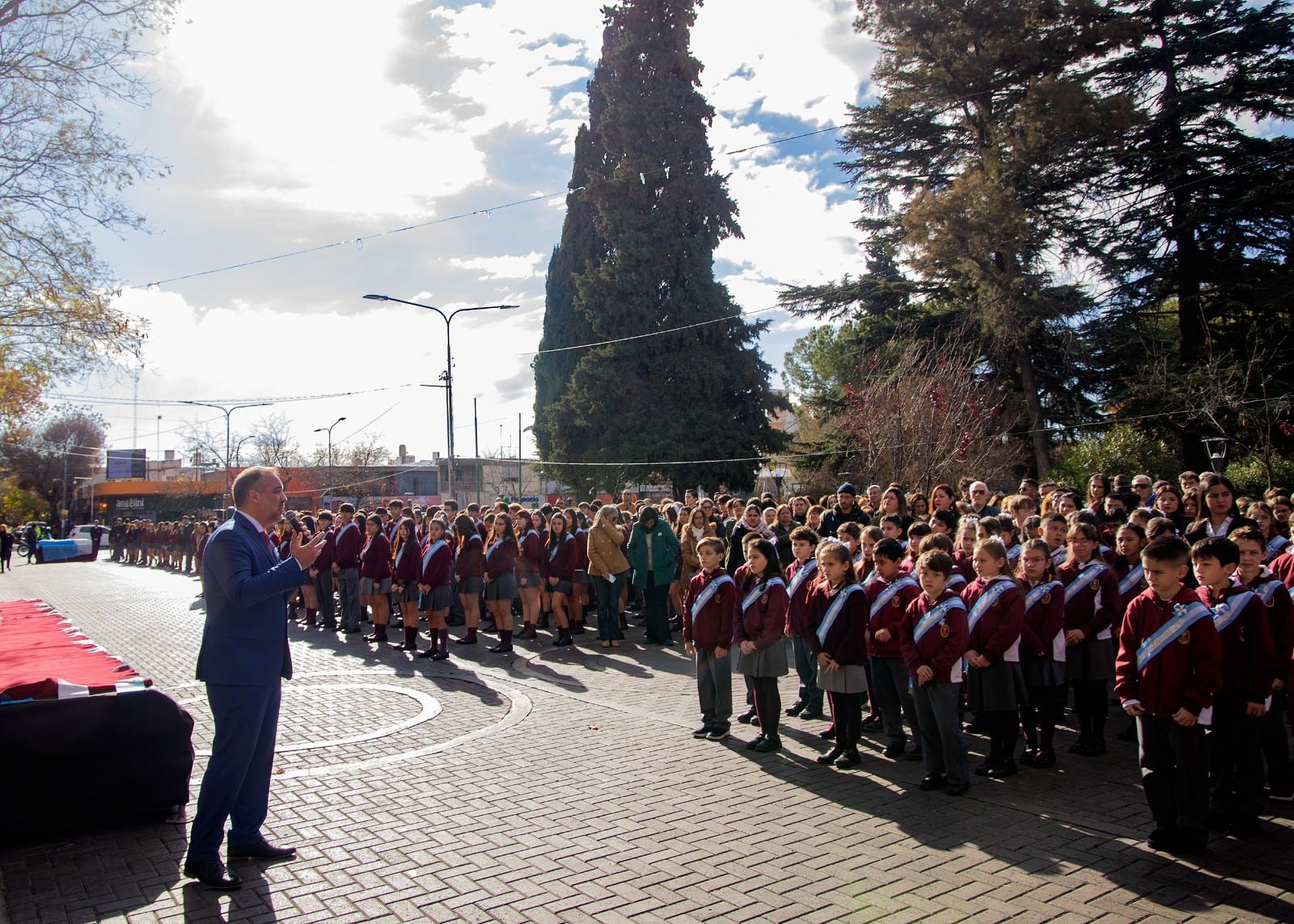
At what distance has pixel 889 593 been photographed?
22.3 feet

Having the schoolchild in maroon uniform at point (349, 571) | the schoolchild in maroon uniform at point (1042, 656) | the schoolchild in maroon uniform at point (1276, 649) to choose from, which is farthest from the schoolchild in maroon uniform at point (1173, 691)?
the schoolchild in maroon uniform at point (349, 571)

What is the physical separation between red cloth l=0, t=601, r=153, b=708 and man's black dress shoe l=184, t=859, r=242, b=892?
140 centimetres

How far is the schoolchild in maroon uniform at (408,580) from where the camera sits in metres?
12.8

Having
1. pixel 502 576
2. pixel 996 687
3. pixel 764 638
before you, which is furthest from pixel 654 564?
pixel 996 687

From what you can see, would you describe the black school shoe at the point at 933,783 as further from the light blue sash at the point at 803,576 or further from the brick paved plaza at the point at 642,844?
the light blue sash at the point at 803,576

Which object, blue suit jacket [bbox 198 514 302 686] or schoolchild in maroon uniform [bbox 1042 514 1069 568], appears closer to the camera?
blue suit jacket [bbox 198 514 302 686]

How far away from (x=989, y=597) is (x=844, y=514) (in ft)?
16.5

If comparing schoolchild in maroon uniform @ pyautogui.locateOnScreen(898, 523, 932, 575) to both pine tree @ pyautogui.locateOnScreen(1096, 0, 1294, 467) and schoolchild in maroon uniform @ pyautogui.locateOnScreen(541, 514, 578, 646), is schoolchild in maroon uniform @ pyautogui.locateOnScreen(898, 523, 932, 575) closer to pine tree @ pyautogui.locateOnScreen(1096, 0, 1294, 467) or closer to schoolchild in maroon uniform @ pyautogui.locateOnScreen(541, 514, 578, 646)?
schoolchild in maroon uniform @ pyautogui.locateOnScreen(541, 514, 578, 646)

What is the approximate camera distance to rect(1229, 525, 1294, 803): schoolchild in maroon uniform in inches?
215

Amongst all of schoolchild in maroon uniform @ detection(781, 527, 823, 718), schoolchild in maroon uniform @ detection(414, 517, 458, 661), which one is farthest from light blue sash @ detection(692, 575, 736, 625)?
schoolchild in maroon uniform @ detection(414, 517, 458, 661)

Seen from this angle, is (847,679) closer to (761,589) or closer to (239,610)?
(761,589)

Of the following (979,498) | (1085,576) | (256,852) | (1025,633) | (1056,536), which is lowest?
(256,852)

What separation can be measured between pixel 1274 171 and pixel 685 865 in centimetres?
2714

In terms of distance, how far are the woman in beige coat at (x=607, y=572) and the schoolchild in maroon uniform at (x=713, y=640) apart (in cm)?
511
